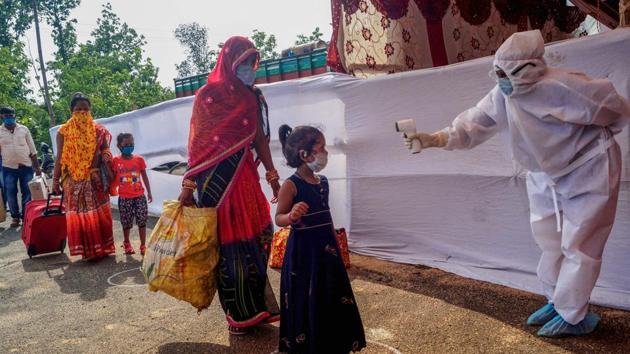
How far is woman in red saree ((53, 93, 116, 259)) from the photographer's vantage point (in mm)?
5395

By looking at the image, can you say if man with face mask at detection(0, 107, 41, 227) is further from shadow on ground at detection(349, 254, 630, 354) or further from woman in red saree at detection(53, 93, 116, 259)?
shadow on ground at detection(349, 254, 630, 354)

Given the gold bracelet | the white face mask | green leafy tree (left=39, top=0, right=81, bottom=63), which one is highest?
green leafy tree (left=39, top=0, right=81, bottom=63)

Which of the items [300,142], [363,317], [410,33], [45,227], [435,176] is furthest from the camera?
[45,227]

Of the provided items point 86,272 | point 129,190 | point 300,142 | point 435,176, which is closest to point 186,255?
point 300,142

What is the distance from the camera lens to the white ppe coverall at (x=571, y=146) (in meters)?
2.61

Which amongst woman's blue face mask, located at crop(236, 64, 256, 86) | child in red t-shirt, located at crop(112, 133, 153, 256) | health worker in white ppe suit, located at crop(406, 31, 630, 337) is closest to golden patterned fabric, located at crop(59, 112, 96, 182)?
child in red t-shirt, located at crop(112, 133, 153, 256)

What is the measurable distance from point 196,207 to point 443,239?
214 centimetres

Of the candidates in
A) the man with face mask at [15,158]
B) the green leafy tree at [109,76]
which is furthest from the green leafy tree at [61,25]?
the man with face mask at [15,158]

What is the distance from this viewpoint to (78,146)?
5395 mm

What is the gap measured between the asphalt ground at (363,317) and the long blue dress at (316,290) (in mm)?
471

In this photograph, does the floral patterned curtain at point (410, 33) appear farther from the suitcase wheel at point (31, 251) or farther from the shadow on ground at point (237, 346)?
the suitcase wheel at point (31, 251)

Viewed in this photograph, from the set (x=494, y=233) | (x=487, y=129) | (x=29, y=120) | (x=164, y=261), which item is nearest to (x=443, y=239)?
(x=494, y=233)

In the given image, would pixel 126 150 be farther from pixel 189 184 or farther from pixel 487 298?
pixel 487 298

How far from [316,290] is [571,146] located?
5.16 feet
